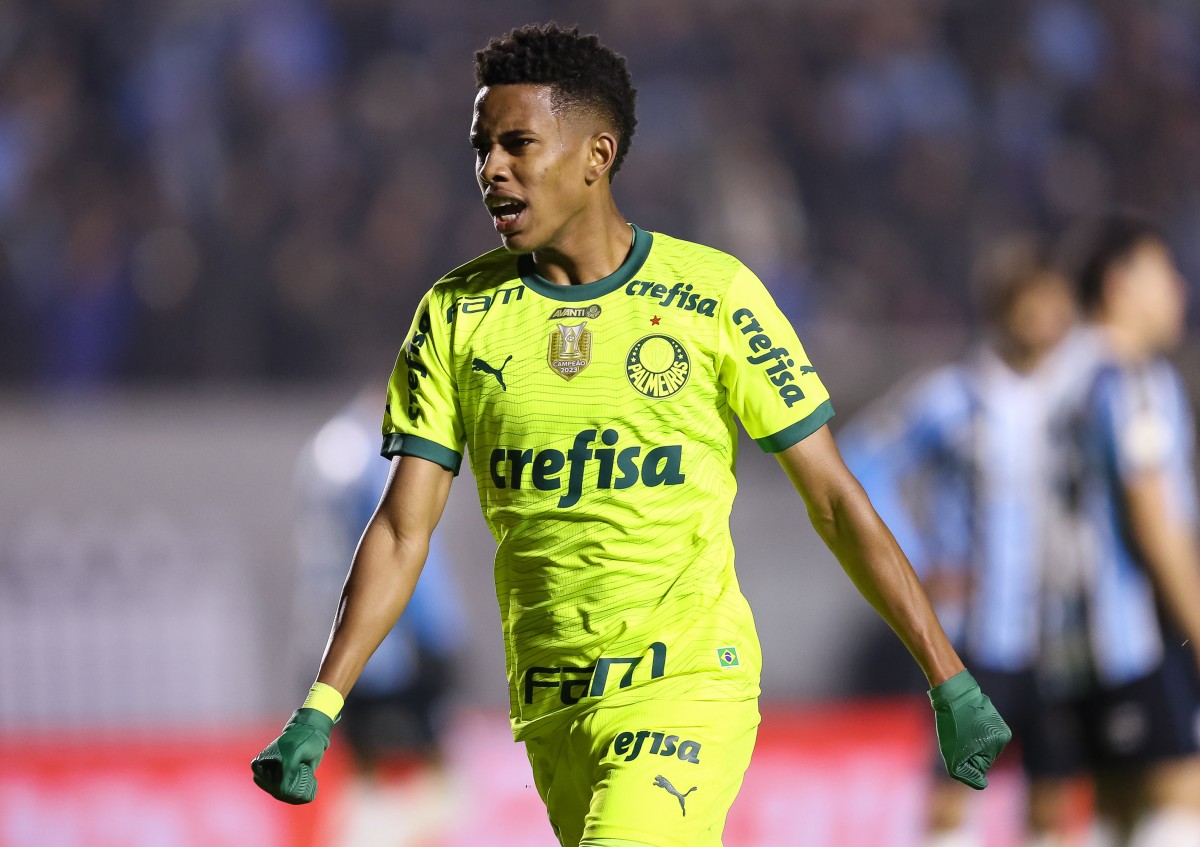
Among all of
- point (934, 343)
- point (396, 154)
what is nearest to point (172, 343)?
point (396, 154)

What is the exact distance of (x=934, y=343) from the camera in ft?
27.7

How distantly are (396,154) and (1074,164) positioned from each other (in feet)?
14.5

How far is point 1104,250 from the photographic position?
572 centimetres

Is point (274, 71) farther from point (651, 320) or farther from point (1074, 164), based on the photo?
point (651, 320)

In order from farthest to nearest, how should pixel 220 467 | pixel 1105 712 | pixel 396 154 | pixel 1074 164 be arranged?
pixel 1074 164, pixel 396 154, pixel 220 467, pixel 1105 712

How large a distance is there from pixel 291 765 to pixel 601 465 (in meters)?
0.85

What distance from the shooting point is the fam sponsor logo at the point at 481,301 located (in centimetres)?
346

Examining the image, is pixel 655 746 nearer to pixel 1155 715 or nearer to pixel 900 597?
pixel 900 597

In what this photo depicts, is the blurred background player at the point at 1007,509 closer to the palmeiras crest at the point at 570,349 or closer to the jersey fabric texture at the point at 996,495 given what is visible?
the jersey fabric texture at the point at 996,495

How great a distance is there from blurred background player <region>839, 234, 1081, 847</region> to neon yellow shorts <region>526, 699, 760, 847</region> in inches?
117

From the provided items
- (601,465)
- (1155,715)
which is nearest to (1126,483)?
(1155,715)

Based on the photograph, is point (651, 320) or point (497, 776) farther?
point (497, 776)

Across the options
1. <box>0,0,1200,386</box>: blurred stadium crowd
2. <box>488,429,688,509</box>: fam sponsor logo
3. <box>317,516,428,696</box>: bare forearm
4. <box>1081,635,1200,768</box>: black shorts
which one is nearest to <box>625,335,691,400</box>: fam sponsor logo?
<box>488,429,688,509</box>: fam sponsor logo

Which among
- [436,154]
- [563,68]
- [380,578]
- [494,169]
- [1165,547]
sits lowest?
[1165,547]
